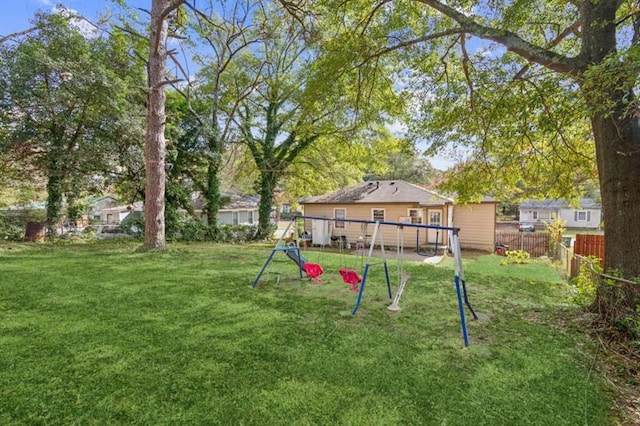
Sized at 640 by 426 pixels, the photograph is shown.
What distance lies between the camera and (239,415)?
2467 mm

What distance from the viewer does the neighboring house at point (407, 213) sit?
16094 mm

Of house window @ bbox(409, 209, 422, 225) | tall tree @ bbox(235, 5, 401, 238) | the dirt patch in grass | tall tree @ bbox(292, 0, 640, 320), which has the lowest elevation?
the dirt patch in grass

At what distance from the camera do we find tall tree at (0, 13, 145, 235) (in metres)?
10.8

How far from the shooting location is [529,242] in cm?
1560

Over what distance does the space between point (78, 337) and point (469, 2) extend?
7.85 m

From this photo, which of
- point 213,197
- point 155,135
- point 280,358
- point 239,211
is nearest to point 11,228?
point 155,135

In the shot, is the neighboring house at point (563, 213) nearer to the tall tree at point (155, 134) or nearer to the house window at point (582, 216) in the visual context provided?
the house window at point (582, 216)

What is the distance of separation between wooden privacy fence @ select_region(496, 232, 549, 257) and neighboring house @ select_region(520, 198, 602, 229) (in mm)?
20853

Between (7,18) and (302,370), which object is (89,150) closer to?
(7,18)

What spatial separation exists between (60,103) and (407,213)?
14897 millimetres

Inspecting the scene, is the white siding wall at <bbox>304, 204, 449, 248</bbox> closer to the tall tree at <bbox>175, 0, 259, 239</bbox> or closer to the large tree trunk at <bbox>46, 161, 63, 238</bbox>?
the tall tree at <bbox>175, 0, 259, 239</bbox>

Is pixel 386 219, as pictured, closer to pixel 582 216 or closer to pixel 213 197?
pixel 213 197

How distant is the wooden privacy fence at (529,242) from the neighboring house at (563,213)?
20.9 m

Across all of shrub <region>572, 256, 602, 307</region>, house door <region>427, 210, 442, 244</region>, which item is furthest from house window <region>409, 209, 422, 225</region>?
shrub <region>572, 256, 602, 307</region>
